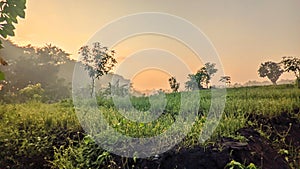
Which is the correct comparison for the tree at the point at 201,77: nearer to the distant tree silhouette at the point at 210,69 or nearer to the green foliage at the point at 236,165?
the distant tree silhouette at the point at 210,69

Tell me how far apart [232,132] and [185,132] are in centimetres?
46

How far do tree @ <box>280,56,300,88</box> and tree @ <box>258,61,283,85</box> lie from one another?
0.15m

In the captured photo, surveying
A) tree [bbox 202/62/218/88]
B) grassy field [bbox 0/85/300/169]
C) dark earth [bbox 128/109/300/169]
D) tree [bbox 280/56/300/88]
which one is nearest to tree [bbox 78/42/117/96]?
tree [bbox 202/62/218/88]

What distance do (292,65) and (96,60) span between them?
179 inches

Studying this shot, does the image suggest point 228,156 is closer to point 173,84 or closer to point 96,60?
point 173,84

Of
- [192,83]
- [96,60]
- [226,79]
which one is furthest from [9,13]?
[96,60]

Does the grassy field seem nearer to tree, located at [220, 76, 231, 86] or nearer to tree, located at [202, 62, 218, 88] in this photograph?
tree, located at [202, 62, 218, 88]

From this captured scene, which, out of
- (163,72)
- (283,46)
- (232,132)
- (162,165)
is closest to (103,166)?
(162,165)

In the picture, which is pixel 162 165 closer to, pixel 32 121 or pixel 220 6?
pixel 32 121

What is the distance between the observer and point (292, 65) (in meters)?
6.80

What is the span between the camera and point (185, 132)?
3.41m

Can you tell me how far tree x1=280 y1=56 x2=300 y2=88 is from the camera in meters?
6.54

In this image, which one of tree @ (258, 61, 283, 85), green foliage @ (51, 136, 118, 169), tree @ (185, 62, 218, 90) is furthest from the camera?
tree @ (258, 61, 283, 85)

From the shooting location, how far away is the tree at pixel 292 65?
6538mm
